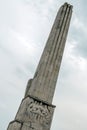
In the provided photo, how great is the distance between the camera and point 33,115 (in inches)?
564

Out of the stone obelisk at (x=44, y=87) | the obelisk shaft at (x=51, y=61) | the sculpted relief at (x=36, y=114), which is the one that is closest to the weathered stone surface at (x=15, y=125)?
the stone obelisk at (x=44, y=87)

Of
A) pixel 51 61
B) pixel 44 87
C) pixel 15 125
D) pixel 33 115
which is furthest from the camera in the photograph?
pixel 51 61

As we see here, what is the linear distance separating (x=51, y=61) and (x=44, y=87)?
Result: 1472 mm

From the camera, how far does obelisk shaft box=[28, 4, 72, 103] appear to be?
15.0 meters

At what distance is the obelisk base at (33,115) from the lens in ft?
45.5

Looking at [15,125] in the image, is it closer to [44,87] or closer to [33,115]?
[33,115]

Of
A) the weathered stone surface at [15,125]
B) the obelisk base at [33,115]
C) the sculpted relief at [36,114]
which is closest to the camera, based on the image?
the weathered stone surface at [15,125]

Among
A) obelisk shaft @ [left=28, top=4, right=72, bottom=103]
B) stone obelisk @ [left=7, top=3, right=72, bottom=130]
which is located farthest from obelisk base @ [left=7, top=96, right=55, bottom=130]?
obelisk shaft @ [left=28, top=4, right=72, bottom=103]

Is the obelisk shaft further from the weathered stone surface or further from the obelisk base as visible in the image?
the weathered stone surface

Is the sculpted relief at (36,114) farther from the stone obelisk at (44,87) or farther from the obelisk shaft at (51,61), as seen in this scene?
the obelisk shaft at (51,61)

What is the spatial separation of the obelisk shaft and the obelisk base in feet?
1.15

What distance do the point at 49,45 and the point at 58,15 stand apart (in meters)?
2.17

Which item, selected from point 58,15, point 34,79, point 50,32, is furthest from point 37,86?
point 58,15

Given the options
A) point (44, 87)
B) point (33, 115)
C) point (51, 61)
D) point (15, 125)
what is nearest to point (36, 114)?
point (33, 115)
